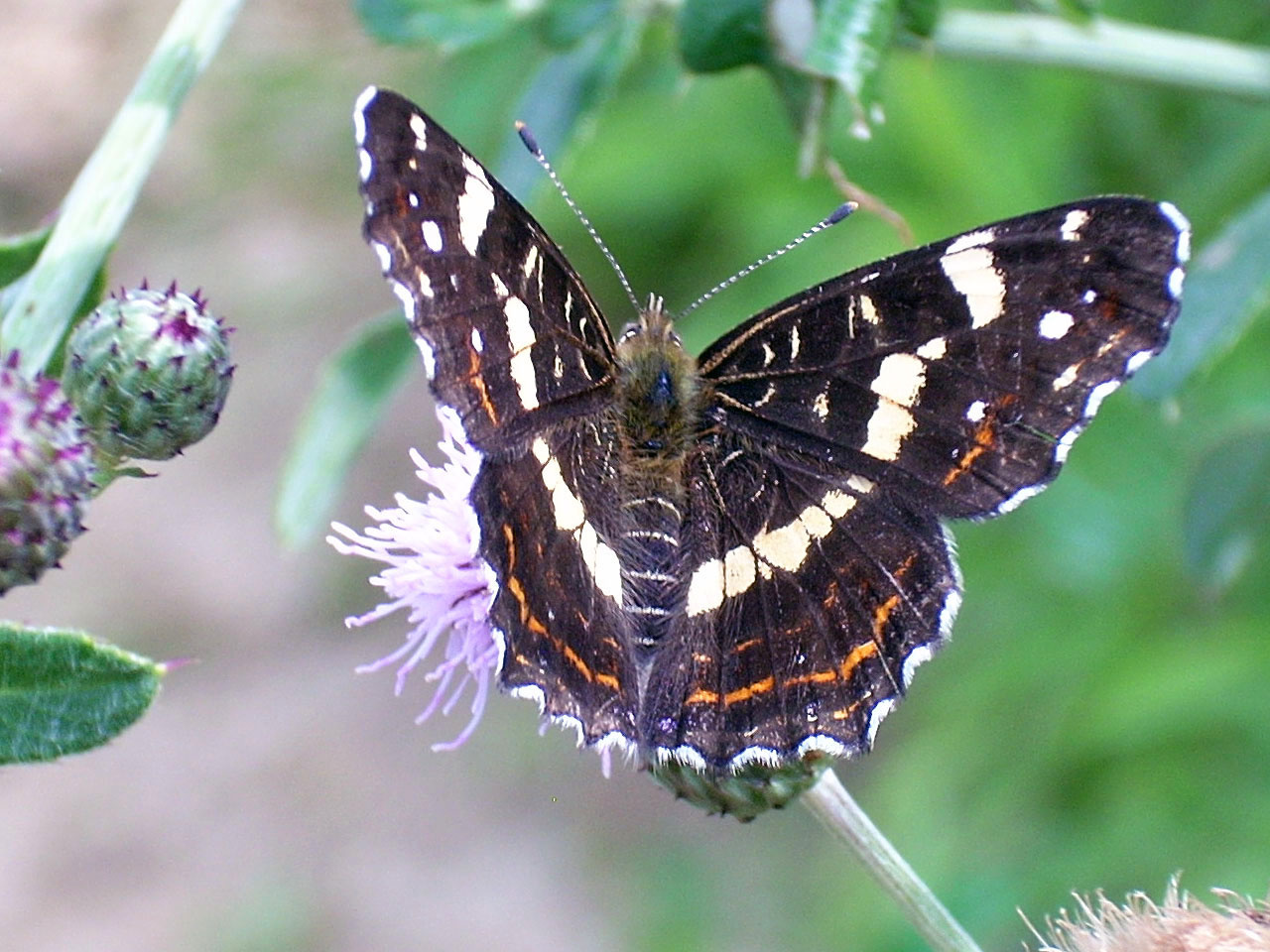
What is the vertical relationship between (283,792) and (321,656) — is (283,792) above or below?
below

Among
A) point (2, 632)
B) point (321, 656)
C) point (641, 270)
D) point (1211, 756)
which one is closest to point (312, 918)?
point (321, 656)

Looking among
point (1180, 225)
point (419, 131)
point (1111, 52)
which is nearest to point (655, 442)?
point (419, 131)

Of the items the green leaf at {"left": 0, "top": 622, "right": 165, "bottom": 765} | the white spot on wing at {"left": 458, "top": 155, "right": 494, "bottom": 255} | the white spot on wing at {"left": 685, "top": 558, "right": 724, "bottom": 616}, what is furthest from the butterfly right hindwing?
the green leaf at {"left": 0, "top": 622, "right": 165, "bottom": 765}

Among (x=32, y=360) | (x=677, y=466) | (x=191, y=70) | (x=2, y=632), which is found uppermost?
(x=191, y=70)

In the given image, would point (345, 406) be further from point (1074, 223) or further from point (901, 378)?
point (1074, 223)

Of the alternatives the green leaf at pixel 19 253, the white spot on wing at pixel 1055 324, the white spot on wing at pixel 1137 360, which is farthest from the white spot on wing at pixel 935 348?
the green leaf at pixel 19 253

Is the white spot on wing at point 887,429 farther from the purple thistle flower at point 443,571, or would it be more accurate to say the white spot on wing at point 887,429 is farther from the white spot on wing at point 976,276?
the purple thistle flower at point 443,571

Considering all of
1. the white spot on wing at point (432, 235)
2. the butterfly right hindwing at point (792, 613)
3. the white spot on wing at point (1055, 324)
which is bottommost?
the butterfly right hindwing at point (792, 613)

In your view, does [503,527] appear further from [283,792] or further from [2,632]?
[283,792]
